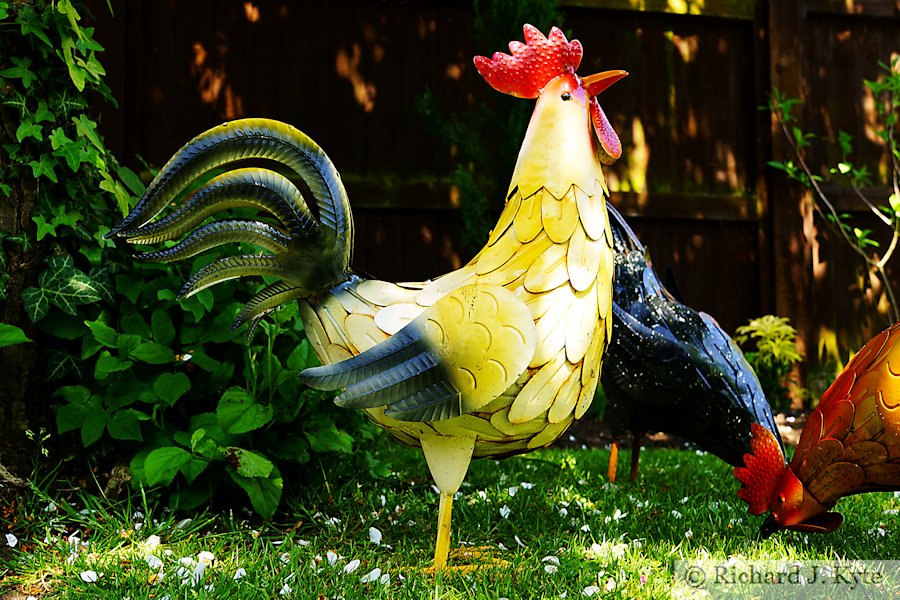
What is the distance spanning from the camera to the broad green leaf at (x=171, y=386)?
115 inches

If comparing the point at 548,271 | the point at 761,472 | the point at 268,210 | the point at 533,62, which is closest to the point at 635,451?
the point at 761,472

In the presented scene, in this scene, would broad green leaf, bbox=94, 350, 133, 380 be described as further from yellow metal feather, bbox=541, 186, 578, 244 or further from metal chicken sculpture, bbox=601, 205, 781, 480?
metal chicken sculpture, bbox=601, 205, 781, 480

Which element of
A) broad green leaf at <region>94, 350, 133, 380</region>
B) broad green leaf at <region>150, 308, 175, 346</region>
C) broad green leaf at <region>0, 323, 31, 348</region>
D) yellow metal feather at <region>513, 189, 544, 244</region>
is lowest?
broad green leaf at <region>94, 350, 133, 380</region>

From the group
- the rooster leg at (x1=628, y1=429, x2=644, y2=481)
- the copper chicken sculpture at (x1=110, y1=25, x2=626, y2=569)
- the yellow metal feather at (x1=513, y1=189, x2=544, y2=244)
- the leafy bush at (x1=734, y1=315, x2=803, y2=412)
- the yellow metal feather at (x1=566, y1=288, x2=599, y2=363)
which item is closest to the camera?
the copper chicken sculpture at (x1=110, y1=25, x2=626, y2=569)

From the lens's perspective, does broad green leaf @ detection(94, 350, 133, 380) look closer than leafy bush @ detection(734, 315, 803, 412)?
Yes

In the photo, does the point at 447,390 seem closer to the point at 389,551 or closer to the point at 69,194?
the point at 389,551

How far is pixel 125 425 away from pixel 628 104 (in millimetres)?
4449

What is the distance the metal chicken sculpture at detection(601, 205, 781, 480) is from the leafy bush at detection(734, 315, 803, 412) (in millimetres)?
2845

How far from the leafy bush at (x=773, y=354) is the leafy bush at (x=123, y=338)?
3795mm

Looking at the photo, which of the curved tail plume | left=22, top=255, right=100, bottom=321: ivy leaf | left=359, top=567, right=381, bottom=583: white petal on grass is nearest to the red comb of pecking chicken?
left=359, top=567, right=381, bottom=583: white petal on grass

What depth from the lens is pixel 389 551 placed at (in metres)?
2.74

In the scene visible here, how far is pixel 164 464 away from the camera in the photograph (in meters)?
2.75

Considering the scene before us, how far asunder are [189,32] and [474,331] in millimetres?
4033

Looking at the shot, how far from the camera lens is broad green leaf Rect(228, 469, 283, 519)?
2.80m
